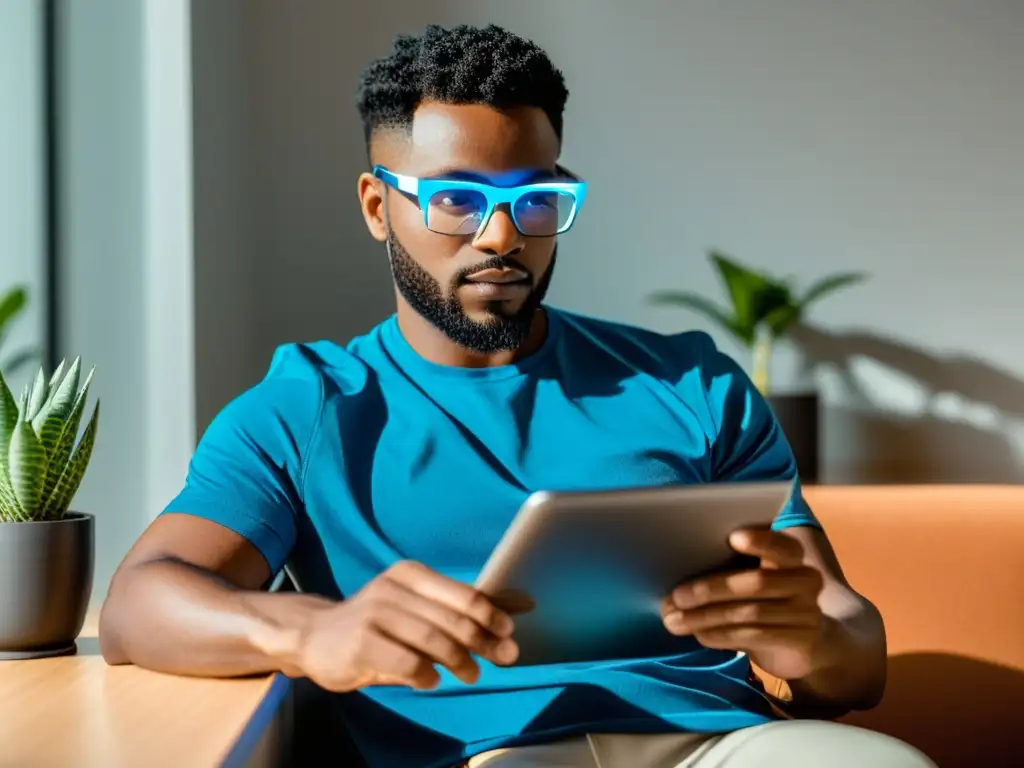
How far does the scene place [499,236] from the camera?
1529mm

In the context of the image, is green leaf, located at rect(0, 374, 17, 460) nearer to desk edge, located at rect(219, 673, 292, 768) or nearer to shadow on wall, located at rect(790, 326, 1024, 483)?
desk edge, located at rect(219, 673, 292, 768)

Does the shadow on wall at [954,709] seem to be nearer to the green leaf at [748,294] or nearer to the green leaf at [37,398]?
the green leaf at [37,398]

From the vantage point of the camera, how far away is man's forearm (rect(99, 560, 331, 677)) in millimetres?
1181

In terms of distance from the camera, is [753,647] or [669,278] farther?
[669,278]

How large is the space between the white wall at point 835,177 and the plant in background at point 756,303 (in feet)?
0.29

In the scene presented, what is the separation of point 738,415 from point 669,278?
2.06 meters

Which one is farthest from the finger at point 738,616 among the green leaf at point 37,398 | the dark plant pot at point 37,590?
the green leaf at point 37,398

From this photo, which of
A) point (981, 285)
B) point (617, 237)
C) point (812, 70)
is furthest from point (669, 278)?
point (981, 285)

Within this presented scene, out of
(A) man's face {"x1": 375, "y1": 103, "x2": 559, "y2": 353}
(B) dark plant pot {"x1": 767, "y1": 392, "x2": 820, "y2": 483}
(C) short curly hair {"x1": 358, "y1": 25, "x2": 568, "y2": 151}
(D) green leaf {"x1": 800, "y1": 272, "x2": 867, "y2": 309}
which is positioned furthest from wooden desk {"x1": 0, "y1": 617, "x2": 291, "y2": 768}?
(D) green leaf {"x1": 800, "y1": 272, "x2": 867, "y2": 309}

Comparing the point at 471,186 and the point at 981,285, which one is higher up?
the point at 471,186

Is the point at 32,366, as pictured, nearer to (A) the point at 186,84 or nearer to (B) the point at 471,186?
(A) the point at 186,84

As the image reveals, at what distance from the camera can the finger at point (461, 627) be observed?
3.42 ft

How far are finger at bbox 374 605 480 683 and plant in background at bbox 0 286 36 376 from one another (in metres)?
1.22

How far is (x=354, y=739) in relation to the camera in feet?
4.75
